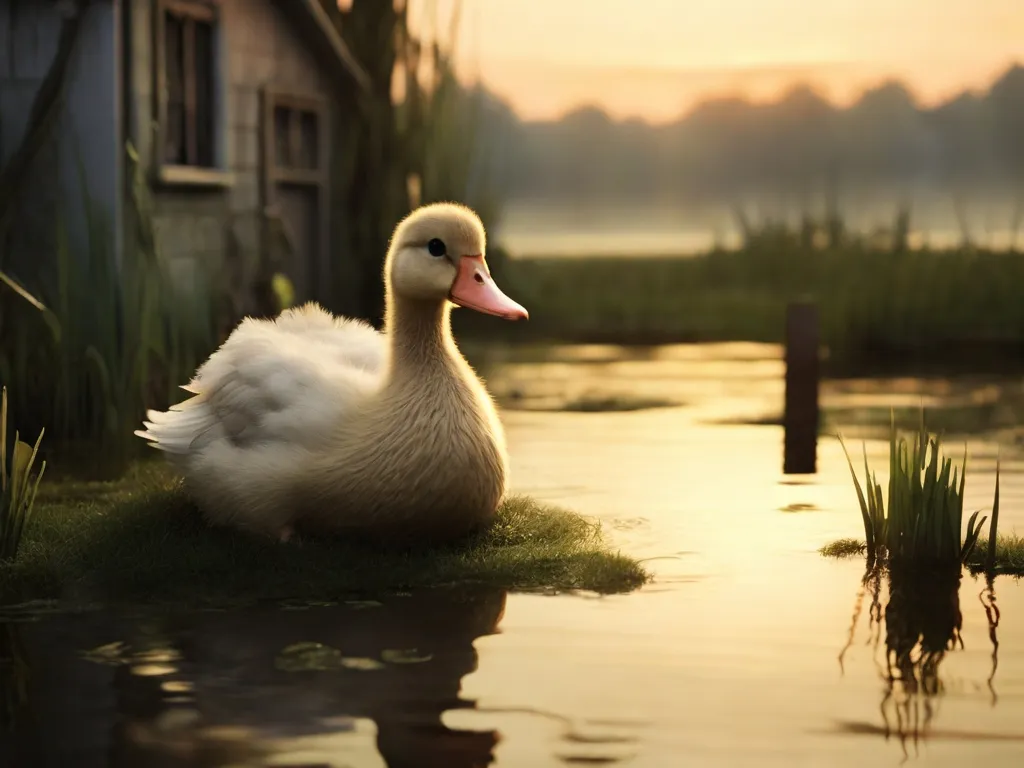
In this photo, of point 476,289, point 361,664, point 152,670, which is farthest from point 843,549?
point 152,670

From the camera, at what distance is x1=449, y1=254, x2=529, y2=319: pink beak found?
20.5 ft

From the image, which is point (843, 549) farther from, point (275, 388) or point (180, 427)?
point (180, 427)

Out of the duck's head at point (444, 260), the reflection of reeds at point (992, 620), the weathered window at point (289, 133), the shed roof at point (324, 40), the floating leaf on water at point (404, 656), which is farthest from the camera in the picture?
the weathered window at point (289, 133)

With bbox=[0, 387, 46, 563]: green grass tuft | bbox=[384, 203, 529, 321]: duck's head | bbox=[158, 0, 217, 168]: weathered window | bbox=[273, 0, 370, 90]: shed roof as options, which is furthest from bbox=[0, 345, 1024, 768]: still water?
bbox=[273, 0, 370, 90]: shed roof

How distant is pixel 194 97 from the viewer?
12375mm

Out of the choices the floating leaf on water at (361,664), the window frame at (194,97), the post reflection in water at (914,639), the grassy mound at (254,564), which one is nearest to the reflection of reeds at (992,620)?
the post reflection in water at (914,639)

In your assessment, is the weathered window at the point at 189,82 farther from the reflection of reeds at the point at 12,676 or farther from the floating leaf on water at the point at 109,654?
the floating leaf on water at the point at 109,654

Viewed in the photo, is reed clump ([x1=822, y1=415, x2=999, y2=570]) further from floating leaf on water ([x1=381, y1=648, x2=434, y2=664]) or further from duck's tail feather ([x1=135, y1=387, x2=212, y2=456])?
duck's tail feather ([x1=135, y1=387, x2=212, y2=456])

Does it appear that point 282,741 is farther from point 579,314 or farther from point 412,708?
point 579,314

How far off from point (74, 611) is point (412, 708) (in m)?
1.79

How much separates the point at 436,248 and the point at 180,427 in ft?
4.83

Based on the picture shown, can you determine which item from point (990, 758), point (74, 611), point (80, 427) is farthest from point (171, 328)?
point (990, 758)

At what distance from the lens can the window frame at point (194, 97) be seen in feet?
36.3

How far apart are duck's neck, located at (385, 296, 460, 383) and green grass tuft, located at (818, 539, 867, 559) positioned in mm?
1756
